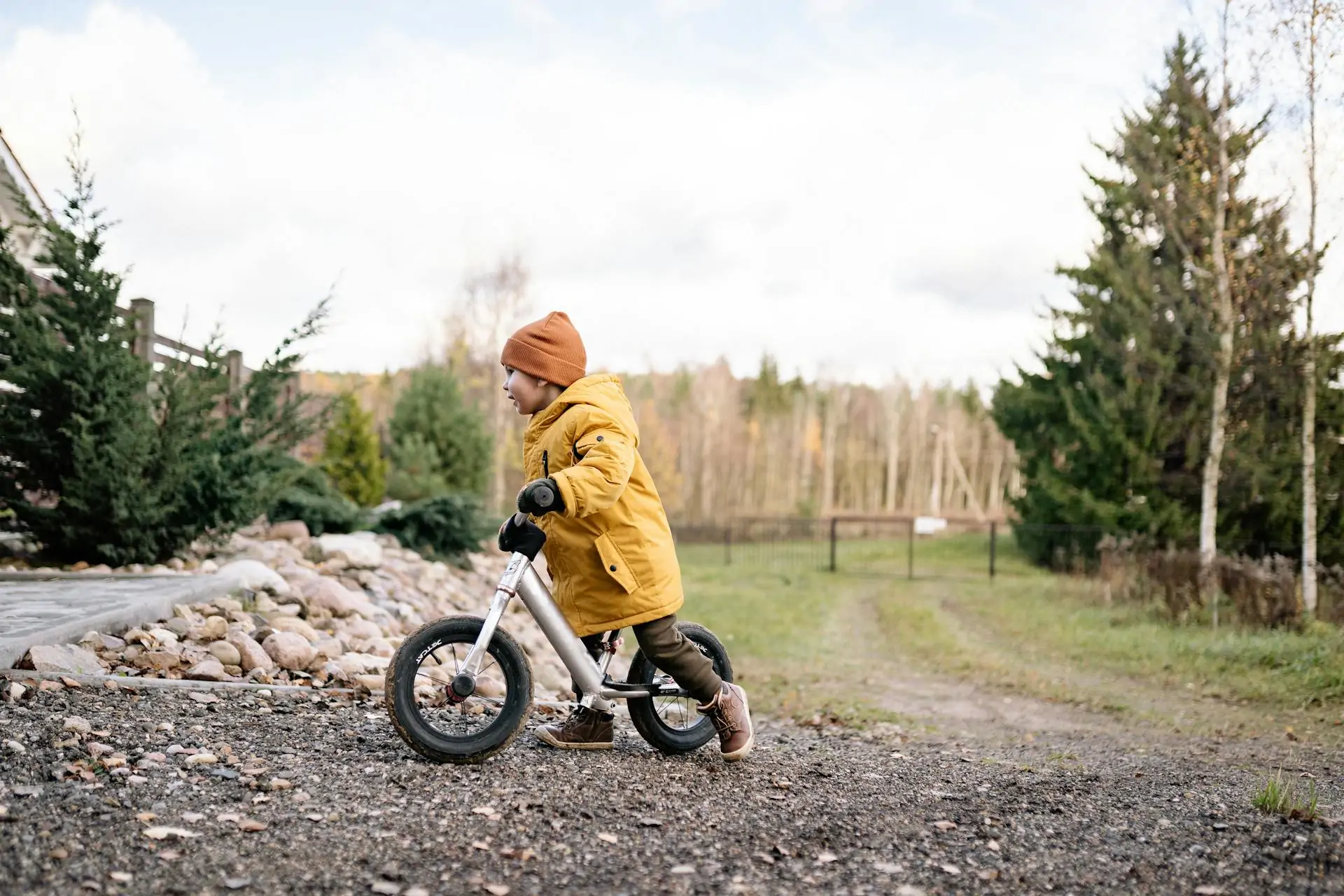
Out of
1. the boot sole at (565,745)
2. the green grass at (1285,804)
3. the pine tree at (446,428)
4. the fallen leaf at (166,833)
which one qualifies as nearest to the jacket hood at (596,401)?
the boot sole at (565,745)

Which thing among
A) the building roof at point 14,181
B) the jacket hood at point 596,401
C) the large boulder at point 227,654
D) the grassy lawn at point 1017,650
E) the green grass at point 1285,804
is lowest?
the grassy lawn at point 1017,650

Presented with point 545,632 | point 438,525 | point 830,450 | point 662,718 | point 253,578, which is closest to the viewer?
point 545,632

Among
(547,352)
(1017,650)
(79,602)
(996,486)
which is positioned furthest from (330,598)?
(996,486)

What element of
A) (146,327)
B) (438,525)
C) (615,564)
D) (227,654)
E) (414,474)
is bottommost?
(227,654)

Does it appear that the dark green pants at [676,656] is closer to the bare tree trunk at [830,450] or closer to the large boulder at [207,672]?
the large boulder at [207,672]

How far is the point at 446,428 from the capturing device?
2017 centimetres

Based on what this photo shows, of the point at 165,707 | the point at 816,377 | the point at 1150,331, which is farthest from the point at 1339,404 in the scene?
the point at 816,377

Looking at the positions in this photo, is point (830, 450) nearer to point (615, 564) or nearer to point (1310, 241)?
point (1310, 241)

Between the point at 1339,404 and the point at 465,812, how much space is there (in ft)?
49.5

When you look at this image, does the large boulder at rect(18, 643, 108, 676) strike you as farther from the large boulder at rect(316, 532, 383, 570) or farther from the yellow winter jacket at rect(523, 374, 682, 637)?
the large boulder at rect(316, 532, 383, 570)

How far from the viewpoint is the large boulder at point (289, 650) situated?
5781mm

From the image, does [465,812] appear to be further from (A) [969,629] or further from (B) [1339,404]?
(B) [1339,404]

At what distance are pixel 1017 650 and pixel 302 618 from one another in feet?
23.9

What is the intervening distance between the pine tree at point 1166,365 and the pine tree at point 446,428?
35.9 feet
